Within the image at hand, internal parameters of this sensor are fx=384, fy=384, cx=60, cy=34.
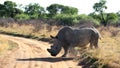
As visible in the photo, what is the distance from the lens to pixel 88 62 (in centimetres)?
1752

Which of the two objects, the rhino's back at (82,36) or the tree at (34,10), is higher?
the rhino's back at (82,36)

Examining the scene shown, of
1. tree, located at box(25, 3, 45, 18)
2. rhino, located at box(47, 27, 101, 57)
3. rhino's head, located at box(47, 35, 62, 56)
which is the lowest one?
tree, located at box(25, 3, 45, 18)

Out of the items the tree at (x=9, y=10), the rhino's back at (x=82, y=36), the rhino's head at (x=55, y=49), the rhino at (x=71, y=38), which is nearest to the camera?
the rhino's head at (x=55, y=49)

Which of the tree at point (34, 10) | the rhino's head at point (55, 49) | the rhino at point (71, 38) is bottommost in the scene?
the tree at point (34, 10)

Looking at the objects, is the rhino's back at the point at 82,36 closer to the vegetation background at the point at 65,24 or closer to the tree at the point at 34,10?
the vegetation background at the point at 65,24

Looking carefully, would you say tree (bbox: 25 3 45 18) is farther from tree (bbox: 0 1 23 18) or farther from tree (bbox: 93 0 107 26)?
tree (bbox: 93 0 107 26)

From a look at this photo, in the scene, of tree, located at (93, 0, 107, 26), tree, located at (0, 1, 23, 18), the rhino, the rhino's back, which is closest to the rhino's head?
the rhino

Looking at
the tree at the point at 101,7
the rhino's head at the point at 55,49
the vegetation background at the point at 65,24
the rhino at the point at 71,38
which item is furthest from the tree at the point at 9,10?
the rhino's head at the point at 55,49

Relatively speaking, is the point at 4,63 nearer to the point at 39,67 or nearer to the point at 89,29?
the point at 39,67

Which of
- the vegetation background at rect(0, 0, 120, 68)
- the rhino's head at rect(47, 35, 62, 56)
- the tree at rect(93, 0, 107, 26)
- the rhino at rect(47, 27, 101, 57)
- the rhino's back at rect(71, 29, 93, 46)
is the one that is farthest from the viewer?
the tree at rect(93, 0, 107, 26)

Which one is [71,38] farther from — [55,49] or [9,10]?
[9,10]

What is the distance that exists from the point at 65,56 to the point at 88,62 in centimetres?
424

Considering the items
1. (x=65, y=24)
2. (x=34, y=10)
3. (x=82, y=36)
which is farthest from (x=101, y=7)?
(x=82, y=36)

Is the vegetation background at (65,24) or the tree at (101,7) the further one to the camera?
the tree at (101,7)
